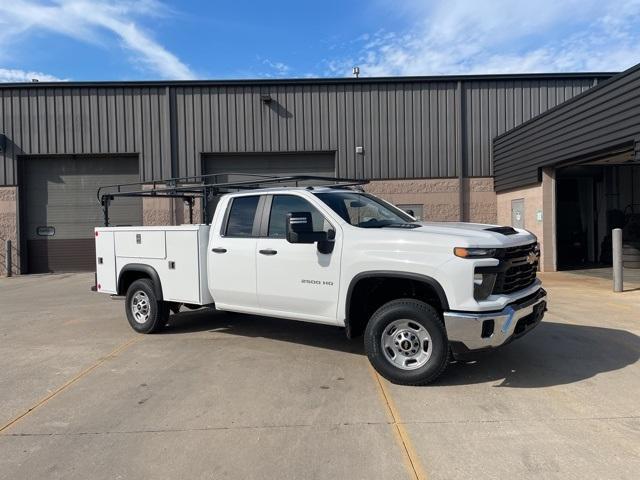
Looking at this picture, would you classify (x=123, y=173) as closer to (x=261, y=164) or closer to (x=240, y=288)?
(x=261, y=164)

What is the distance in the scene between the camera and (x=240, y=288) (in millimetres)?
6105

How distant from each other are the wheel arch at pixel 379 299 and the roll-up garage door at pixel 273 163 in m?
12.7

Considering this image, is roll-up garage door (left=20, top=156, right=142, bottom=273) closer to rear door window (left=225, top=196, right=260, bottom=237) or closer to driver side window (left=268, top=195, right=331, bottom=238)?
rear door window (left=225, top=196, right=260, bottom=237)

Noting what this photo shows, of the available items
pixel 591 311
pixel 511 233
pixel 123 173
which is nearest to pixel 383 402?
pixel 511 233

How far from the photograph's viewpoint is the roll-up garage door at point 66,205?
58.6 feet

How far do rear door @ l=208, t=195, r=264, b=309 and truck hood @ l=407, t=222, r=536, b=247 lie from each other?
200 cm

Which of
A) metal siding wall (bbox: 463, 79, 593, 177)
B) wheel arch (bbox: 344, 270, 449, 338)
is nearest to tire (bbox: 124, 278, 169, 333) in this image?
wheel arch (bbox: 344, 270, 449, 338)

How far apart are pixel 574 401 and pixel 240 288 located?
12.0ft

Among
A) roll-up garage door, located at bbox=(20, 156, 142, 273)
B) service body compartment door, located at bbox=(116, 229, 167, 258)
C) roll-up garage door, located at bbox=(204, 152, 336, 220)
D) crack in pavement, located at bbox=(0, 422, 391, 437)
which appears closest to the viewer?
crack in pavement, located at bbox=(0, 422, 391, 437)

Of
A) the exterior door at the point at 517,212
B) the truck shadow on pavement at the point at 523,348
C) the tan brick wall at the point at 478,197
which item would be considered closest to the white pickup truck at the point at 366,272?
the truck shadow on pavement at the point at 523,348

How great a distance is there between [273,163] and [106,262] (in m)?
10.5

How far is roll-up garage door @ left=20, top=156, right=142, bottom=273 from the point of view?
17.9 m

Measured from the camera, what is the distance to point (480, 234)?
473 centimetres

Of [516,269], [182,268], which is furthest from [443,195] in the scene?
[516,269]
